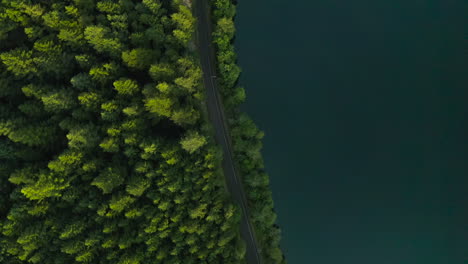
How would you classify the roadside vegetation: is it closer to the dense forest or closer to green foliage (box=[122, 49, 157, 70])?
the dense forest

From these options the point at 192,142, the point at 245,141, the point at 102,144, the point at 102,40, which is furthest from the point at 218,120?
the point at 102,40

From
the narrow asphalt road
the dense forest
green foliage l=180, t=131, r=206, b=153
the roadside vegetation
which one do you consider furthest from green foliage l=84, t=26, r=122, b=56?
the roadside vegetation

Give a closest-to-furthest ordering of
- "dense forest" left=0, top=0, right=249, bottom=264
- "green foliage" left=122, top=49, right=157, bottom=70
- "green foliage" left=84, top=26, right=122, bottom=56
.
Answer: "dense forest" left=0, top=0, right=249, bottom=264, "green foliage" left=84, top=26, right=122, bottom=56, "green foliage" left=122, top=49, right=157, bottom=70

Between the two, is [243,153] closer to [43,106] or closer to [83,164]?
[83,164]

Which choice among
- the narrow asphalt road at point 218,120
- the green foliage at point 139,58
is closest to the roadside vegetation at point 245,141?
the narrow asphalt road at point 218,120

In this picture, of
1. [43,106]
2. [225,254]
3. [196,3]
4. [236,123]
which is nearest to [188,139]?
[236,123]

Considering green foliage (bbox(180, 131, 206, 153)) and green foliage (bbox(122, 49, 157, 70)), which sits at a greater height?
green foliage (bbox(122, 49, 157, 70))

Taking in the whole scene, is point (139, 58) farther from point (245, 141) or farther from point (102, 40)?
point (245, 141)
